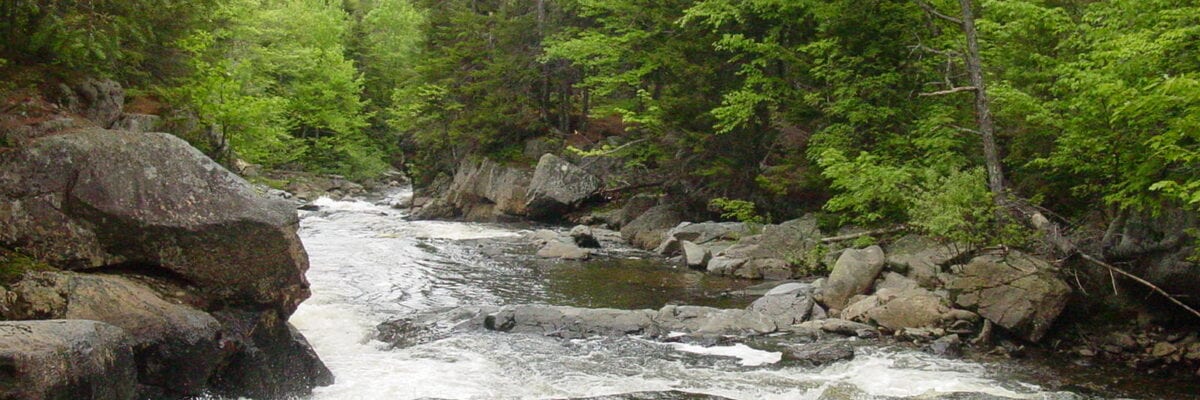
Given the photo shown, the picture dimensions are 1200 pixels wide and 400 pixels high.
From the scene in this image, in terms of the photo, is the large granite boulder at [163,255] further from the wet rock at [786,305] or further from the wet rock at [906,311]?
the wet rock at [906,311]

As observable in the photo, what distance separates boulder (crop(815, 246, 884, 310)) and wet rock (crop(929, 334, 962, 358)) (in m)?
2.35

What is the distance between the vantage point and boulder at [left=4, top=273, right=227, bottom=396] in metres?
7.14

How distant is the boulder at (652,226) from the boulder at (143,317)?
15.6 m

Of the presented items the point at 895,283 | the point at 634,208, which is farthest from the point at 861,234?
the point at 634,208

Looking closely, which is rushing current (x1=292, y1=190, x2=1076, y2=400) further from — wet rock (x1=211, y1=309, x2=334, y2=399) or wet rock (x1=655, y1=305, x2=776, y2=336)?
wet rock (x1=655, y1=305, x2=776, y2=336)

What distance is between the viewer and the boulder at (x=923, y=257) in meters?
14.1

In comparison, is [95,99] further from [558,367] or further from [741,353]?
[741,353]

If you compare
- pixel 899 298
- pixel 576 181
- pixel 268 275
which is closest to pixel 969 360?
pixel 899 298

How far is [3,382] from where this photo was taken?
559 centimetres

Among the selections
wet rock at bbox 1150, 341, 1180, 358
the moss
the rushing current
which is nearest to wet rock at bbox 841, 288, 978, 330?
the rushing current

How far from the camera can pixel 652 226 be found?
2448 centimetres

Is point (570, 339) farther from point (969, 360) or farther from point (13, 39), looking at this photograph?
point (13, 39)

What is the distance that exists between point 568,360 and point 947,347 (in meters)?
5.13

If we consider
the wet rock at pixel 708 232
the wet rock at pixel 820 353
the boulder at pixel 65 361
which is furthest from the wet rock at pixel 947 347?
the boulder at pixel 65 361
